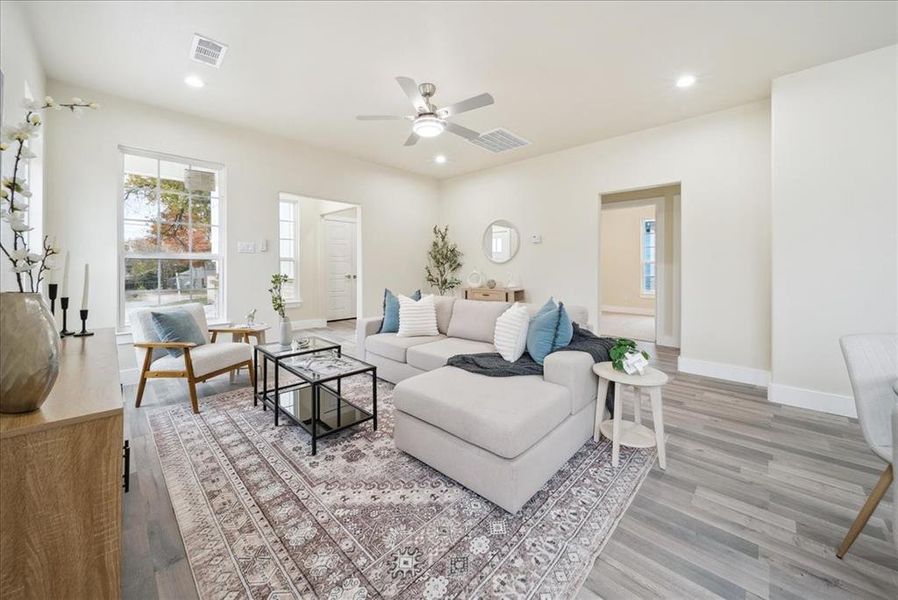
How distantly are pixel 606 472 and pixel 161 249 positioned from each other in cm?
485

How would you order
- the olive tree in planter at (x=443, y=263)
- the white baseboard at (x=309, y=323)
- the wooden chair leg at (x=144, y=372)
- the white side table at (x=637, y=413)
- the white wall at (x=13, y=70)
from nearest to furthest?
1. the white wall at (x=13, y=70)
2. the white side table at (x=637, y=413)
3. the wooden chair leg at (x=144, y=372)
4. the olive tree in planter at (x=443, y=263)
5. the white baseboard at (x=309, y=323)

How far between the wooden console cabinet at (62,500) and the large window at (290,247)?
20.4ft

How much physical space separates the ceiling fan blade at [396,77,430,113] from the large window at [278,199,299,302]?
4.83m

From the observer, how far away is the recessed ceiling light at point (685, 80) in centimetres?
325

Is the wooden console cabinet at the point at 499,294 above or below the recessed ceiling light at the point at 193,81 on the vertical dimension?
below

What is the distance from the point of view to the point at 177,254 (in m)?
4.19

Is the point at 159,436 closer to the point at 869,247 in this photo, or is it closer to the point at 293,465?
the point at 293,465

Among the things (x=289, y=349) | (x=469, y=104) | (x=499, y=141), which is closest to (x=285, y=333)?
(x=289, y=349)

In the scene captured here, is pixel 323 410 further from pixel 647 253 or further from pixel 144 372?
pixel 647 253

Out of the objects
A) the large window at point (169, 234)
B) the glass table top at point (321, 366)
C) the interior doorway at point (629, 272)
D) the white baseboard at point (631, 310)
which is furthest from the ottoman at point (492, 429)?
the white baseboard at point (631, 310)

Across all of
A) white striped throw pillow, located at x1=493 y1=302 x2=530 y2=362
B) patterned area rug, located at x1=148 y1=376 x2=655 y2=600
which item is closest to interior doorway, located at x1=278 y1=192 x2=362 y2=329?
white striped throw pillow, located at x1=493 y1=302 x2=530 y2=362

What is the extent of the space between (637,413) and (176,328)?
3.76 m

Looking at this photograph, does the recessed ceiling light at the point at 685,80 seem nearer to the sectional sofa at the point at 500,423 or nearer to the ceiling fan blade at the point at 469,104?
the ceiling fan blade at the point at 469,104

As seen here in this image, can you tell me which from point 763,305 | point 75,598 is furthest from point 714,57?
point 75,598
